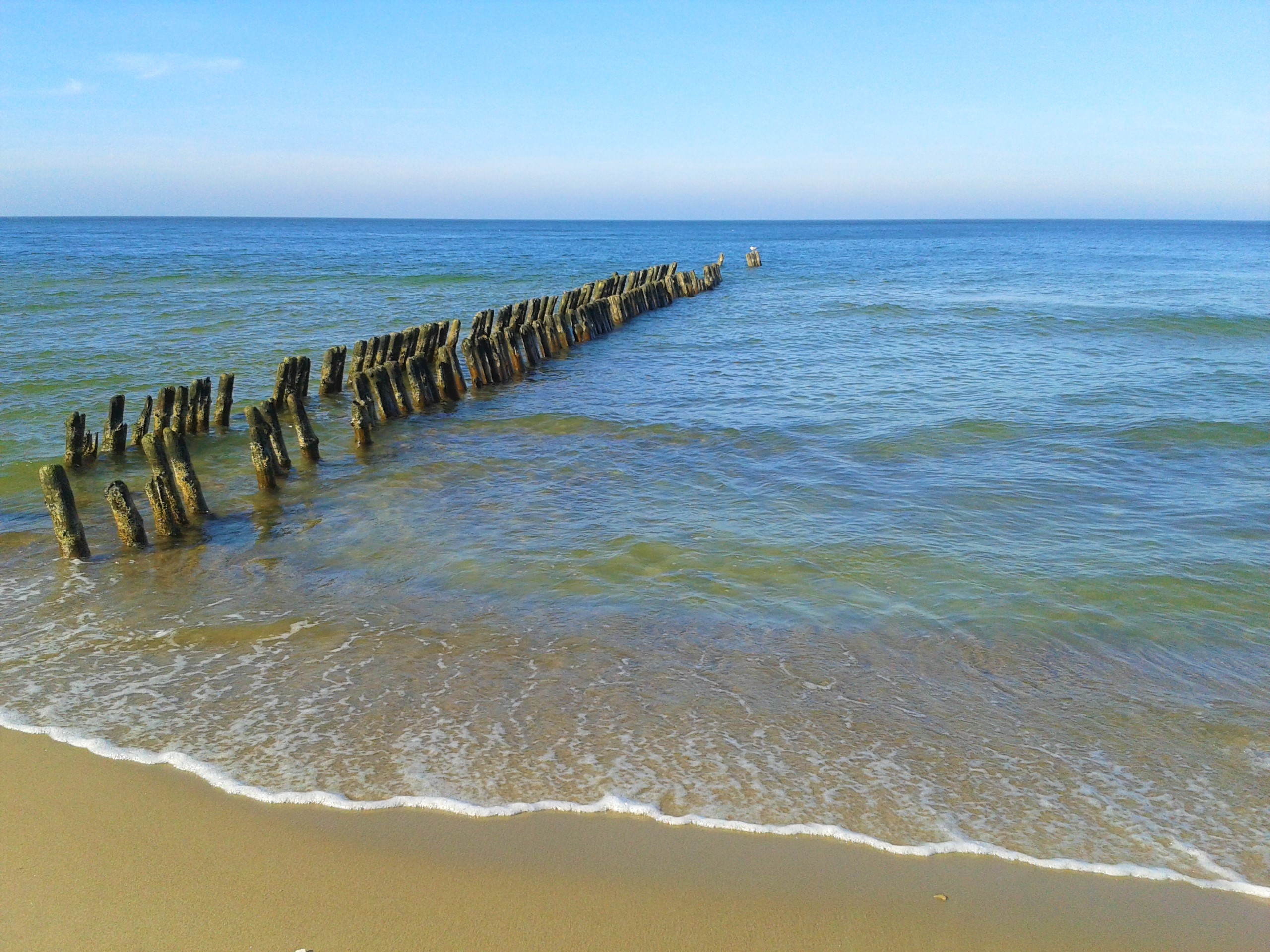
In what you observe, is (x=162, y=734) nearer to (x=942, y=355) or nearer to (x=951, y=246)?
(x=942, y=355)

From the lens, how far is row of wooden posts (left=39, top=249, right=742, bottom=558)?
863cm

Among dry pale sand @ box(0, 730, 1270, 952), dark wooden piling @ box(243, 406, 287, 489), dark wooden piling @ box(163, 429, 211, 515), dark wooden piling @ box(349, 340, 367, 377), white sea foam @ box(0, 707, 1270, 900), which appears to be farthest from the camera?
dark wooden piling @ box(349, 340, 367, 377)

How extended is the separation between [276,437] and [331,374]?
5.50 metres

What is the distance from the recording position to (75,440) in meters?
11.5

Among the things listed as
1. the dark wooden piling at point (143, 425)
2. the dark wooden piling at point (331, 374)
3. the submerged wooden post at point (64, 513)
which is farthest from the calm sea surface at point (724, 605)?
the dark wooden piling at point (331, 374)

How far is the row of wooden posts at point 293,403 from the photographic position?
863 centimetres

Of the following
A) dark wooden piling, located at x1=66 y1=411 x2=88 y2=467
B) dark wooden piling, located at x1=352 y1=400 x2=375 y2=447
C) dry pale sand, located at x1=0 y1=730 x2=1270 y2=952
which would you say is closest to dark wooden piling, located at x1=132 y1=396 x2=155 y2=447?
dark wooden piling, located at x1=66 y1=411 x2=88 y2=467

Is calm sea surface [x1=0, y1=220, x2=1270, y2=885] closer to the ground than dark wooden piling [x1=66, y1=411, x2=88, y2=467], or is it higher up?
closer to the ground

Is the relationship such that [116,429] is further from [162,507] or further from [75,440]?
[162,507]

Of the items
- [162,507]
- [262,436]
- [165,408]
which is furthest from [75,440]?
[162,507]

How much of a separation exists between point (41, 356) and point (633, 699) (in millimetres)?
18459

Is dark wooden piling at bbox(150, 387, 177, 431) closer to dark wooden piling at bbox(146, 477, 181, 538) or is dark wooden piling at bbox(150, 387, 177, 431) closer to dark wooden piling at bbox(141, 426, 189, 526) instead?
dark wooden piling at bbox(141, 426, 189, 526)

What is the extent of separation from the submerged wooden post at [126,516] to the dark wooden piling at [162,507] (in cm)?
17

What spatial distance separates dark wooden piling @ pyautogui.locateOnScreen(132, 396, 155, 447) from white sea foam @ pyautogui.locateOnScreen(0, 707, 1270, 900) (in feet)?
26.8
